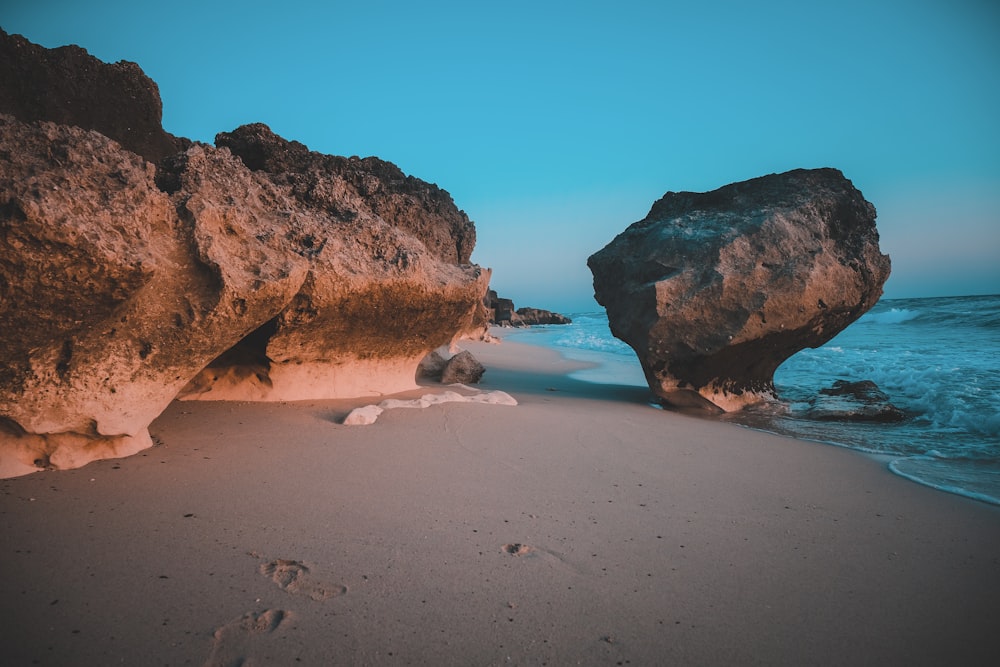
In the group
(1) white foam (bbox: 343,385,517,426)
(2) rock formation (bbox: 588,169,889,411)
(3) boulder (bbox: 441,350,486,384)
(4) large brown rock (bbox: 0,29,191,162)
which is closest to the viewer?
(4) large brown rock (bbox: 0,29,191,162)

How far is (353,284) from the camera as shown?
13.7 ft

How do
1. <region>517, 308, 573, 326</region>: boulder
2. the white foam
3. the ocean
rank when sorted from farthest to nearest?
1. <region>517, 308, 573, 326</region>: boulder
2. the ocean
3. the white foam

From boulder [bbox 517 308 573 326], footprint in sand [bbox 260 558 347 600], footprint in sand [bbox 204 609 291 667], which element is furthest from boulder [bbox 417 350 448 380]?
boulder [bbox 517 308 573 326]

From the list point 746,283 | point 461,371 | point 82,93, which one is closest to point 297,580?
point 82,93

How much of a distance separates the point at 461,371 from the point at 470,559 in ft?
18.6

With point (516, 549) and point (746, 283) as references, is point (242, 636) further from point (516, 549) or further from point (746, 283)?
point (746, 283)

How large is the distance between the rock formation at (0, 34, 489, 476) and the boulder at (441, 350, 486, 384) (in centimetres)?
241

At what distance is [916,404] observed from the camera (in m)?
7.06

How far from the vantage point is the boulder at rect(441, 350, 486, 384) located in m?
7.78

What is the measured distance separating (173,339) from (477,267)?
3099mm

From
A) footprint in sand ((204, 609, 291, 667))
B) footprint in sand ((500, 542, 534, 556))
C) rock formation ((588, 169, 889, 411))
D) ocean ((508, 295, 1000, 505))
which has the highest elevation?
rock formation ((588, 169, 889, 411))

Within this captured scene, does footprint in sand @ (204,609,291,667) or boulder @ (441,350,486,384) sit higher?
boulder @ (441,350,486,384)

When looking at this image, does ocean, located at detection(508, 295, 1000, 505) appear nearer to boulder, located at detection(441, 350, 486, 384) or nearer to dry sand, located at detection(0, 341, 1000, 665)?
dry sand, located at detection(0, 341, 1000, 665)

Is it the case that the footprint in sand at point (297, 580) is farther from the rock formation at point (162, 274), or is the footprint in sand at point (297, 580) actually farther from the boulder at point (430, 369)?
the boulder at point (430, 369)
